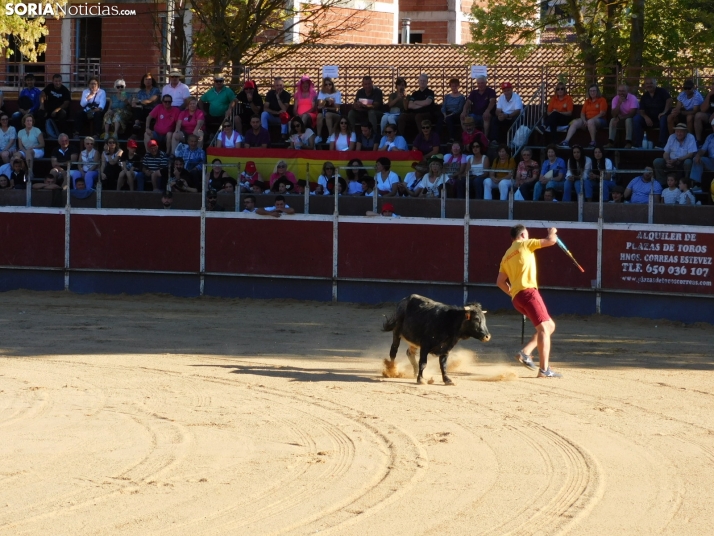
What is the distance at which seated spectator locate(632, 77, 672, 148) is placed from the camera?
18.5 m

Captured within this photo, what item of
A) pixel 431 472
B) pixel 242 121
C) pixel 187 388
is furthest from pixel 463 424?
pixel 242 121

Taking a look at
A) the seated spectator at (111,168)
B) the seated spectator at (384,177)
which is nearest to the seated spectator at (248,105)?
the seated spectator at (111,168)

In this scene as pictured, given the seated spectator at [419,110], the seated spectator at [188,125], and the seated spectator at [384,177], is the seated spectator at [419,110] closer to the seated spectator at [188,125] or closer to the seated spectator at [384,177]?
the seated spectator at [384,177]

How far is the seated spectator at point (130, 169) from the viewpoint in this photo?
19688mm

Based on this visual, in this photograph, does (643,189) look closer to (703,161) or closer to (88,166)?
(703,161)

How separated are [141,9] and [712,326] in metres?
19.6

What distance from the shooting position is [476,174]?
59.3ft

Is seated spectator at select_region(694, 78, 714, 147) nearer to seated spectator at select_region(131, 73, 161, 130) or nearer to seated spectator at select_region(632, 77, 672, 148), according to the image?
seated spectator at select_region(632, 77, 672, 148)

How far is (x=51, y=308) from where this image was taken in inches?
688

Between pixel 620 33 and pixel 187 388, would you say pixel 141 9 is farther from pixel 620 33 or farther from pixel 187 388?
pixel 187 388

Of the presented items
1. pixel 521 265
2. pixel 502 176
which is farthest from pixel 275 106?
pixel 521 265

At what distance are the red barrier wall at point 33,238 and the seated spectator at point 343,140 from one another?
4883 mm

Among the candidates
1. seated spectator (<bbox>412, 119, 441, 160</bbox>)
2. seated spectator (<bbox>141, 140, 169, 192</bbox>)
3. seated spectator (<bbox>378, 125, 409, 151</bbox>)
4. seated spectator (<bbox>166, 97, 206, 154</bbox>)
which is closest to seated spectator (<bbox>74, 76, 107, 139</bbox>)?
seated spectator (<bbox>166, 97, 206, 154</bbox>)

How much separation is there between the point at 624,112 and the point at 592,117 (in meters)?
0.54
